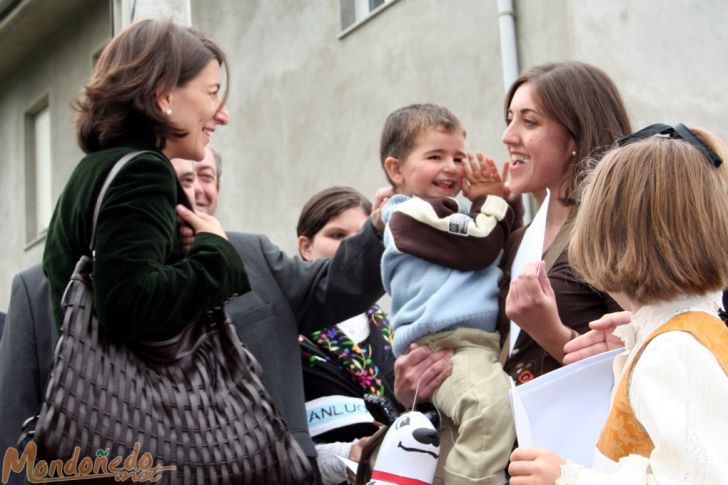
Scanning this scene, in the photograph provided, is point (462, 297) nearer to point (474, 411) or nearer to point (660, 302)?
point (474, 411)

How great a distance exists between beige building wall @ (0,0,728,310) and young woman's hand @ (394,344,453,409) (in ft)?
12.0

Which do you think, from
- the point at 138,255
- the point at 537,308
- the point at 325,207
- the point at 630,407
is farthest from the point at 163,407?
the point at 325,207

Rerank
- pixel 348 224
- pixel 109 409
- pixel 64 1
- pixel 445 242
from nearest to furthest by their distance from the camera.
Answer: pixel 109 409, pixel 445 242, pixel 348 224, pixel 64 1

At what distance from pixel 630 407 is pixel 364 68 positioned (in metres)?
8.91

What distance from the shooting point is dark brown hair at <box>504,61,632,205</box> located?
3.17 meters

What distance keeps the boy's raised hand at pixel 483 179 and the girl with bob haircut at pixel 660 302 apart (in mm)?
1079

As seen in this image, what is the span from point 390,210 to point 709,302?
4.46 ft

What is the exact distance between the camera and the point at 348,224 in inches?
183

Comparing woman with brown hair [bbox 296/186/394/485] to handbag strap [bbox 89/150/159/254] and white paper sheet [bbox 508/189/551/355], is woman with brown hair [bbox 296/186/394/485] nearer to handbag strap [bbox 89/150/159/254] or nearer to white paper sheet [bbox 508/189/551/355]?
white paper sheet [bbox 508/189/551/355]

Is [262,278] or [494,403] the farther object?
[262,278]

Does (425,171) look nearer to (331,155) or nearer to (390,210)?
(390,210)

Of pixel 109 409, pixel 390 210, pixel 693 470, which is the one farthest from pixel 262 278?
pixel 693 470

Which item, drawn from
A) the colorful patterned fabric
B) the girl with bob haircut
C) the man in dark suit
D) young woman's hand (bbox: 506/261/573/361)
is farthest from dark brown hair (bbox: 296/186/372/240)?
the girl with bob haircut

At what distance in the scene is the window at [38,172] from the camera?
16.8 metres
